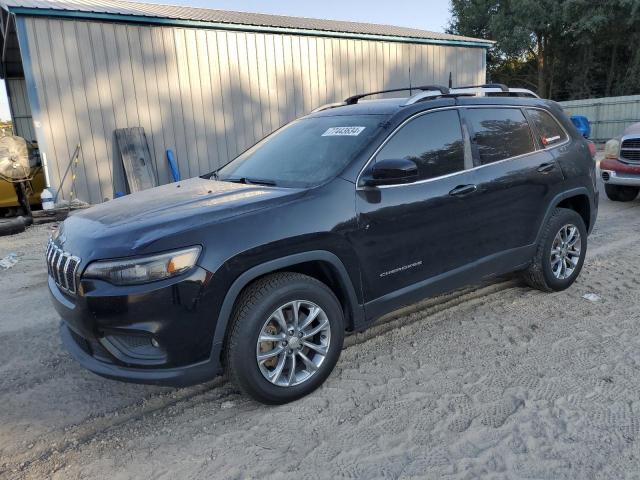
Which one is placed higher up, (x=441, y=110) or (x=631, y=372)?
(x=441, y=110)

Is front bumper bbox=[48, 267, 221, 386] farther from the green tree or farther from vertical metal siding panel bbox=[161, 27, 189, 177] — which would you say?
the green tree

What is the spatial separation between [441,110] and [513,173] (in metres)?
0.84

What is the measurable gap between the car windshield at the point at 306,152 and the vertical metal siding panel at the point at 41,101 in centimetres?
618

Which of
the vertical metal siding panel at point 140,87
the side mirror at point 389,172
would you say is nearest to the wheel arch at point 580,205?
the side mirror at point 389,172

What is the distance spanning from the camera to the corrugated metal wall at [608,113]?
19281 mm

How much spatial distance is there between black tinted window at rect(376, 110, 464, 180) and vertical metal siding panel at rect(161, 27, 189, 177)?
25.1 feet

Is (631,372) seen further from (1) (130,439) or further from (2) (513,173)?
(1) (130,439)

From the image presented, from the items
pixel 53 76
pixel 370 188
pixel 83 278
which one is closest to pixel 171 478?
pixel 83 278

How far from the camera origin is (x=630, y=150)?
27.0ft

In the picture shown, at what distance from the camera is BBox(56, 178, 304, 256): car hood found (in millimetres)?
2713

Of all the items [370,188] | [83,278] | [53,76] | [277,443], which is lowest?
Answer: [277,443]

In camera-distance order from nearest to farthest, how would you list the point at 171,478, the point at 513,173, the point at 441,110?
1. the point at 171,478
2. the point at 441,110
3. the point at 513,173

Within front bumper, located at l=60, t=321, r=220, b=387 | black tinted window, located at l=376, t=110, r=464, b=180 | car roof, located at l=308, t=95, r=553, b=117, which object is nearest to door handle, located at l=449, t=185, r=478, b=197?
black tinted window, located at l=376, t=110, r=464, b=180

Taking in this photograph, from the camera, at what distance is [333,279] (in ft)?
10.7
